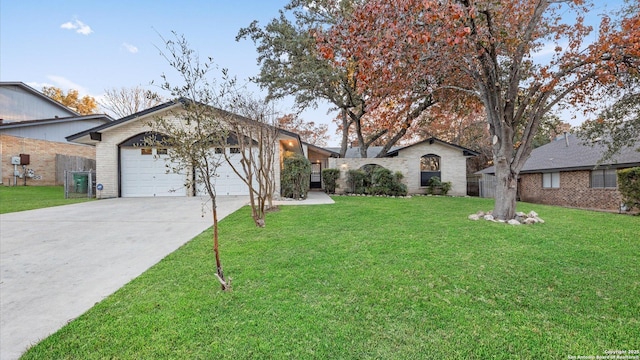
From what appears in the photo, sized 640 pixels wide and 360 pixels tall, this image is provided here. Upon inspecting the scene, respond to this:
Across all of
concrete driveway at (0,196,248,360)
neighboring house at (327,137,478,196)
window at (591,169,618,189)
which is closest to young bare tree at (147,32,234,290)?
concrete driveway at (0,196,248,360)

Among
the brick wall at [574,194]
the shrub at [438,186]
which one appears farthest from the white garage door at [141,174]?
the brick wall at [574,194]

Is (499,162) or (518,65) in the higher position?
(518,65)

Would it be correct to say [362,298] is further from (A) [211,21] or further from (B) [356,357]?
(A) [211,21]

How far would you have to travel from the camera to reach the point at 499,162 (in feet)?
24.6

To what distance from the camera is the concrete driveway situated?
2.58 metres

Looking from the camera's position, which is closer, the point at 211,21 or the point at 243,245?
the point at 243,245

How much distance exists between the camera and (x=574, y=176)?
14938mm

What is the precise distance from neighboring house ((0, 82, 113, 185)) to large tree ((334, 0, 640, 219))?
21615 mm

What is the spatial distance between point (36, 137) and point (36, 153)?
1.04m

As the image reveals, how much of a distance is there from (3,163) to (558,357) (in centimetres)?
2463

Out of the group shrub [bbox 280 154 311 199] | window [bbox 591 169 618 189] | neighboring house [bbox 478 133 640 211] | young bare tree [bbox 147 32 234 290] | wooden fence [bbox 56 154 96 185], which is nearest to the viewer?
young bare tree [bbox 147 32 234 290]

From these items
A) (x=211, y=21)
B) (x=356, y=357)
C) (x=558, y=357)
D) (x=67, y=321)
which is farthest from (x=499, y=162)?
(x=211, y=21)

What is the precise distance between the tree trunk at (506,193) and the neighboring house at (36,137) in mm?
24143

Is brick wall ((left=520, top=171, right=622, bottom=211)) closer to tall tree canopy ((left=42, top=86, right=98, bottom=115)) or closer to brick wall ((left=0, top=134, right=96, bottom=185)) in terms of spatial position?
brick wall ((left=0, top=134, right=96, bottom=185))
